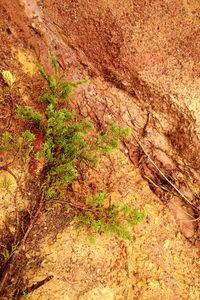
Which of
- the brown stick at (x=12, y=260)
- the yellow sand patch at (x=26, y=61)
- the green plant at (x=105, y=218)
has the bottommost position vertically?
the brown stick at (x=12, y=260)

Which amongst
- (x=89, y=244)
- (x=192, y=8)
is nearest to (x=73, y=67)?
(x=192, y=8)

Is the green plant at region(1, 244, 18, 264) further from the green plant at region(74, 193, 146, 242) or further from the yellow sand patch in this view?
the yellow sand patch

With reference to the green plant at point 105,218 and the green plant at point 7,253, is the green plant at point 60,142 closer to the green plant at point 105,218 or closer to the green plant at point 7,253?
the green plant at point 105,218

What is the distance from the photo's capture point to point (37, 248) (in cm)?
261

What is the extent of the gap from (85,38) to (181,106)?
108 centimetres

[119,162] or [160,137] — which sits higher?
[160,137]

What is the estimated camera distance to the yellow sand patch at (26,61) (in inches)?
119

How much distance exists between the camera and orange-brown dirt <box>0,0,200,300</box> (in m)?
2.71

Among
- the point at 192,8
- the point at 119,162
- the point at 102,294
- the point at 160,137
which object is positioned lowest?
the point at 102,294

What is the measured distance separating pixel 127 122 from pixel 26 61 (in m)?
1.06

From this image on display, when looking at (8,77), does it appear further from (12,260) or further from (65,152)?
(12,260)

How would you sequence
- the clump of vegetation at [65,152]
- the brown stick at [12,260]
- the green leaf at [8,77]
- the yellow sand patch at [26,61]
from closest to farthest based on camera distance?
the brown stick at [12,260]
the clump of vegetation at [65,152]
the green leaf at [8,77]
the yellow sand patch at [26,61]

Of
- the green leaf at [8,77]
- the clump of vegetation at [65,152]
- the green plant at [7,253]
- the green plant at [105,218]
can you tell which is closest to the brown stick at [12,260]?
the green plant at [7,253]

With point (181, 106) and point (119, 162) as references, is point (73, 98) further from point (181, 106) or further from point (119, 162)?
point (181, 106)
